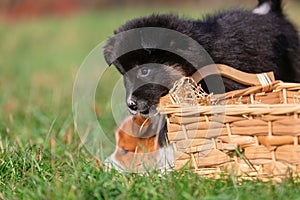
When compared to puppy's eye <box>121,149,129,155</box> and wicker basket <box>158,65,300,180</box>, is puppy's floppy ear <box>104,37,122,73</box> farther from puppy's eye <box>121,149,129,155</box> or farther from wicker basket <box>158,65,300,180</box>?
wicker basket <box>158,65,300,180</box>

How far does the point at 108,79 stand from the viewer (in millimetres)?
8586

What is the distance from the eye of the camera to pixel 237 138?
3.13 metres

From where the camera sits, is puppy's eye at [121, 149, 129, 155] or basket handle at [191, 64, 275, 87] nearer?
basket handle at [191, 64, 275, 87]

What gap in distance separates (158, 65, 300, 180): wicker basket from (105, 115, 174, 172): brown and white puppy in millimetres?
381

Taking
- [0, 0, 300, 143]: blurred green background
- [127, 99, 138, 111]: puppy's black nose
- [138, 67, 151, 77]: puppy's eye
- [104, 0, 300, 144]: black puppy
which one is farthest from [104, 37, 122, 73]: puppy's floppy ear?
[0, 0, 300, 143]: blurred green background

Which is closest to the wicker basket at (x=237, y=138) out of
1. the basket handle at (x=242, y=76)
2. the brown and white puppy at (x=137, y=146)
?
the brown and white puppy at (x=137, y=146)

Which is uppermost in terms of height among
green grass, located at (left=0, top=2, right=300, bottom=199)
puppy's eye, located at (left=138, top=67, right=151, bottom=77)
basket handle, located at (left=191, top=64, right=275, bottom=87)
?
basket handle, located at (left=191, top=64, right=275, bottom=87)

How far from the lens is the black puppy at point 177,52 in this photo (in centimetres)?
414

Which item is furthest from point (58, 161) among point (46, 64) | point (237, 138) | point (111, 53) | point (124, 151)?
point (46, 64)

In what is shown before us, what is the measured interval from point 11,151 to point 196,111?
138 cm

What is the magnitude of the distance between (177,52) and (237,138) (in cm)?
123

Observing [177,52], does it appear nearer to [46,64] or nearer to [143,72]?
[143,72]

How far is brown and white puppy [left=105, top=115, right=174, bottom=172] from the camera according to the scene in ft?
12.2

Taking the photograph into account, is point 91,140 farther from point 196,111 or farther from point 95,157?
point 196,111
